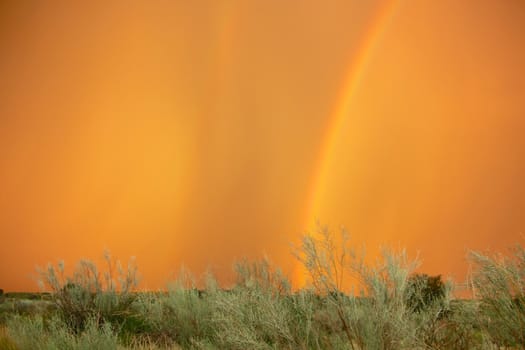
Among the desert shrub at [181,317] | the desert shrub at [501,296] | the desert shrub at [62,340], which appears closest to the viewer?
the desert shrub at [501,296]

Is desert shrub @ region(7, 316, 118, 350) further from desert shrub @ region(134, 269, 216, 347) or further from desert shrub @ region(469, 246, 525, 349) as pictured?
desert shrub @ region(469, 246, 525, 349)

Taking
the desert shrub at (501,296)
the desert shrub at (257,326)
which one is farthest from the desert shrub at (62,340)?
the desert shrub at (501,296)

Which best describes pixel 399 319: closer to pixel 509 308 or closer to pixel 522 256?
pixel 509 308

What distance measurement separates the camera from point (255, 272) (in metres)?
14.9

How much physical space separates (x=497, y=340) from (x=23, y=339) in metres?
7.87

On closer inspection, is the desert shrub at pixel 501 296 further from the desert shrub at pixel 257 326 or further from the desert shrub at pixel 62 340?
the desert shrub at pixel 62 340

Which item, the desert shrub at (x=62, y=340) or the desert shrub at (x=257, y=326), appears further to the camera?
the desert shrub at (x=62, y=340)

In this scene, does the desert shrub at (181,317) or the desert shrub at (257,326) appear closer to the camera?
the desert shrub at (257,326)

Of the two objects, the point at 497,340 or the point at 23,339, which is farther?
the point at 23,339

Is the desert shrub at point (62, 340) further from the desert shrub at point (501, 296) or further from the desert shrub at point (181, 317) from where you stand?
the desert shrub at point (501, 296)

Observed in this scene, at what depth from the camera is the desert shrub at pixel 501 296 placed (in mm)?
5883

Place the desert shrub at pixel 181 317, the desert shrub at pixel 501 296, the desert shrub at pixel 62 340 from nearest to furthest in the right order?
1. the desert shrub at pixel 501 296
2. the desert shrub at pixel 62 340
3. the desert shrub at pixel 181 317

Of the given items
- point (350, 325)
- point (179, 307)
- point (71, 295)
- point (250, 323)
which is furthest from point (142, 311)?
point (350, 325)

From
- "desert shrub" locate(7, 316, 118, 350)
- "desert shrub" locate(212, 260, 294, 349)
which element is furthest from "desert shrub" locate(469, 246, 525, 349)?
"desert shrub" locate(7, 316, 118, 350)
